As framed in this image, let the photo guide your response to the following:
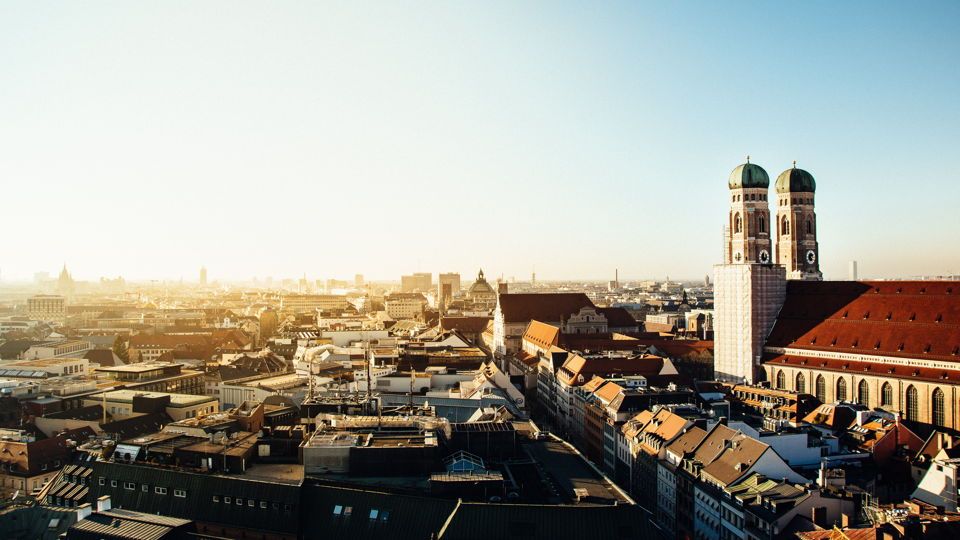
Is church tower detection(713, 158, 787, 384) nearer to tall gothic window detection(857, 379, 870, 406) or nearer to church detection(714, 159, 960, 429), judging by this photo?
church detection(714, 159, 960, 429)

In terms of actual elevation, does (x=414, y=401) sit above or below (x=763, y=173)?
below

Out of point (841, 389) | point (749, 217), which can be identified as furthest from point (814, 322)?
point (749, 217)

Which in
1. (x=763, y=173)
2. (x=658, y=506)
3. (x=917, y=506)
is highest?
(x=763, y=173)

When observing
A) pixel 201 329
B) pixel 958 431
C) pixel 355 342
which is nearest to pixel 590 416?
pixel 958 431

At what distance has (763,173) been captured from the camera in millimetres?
111188

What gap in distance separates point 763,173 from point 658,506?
5953 centimetres

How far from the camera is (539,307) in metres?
145

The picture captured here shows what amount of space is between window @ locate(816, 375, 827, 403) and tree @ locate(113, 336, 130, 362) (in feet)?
393

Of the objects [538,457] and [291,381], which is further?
[291,381]

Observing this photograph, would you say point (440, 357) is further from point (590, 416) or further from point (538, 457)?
point (538, 457)

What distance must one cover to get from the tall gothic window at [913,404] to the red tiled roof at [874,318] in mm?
3835

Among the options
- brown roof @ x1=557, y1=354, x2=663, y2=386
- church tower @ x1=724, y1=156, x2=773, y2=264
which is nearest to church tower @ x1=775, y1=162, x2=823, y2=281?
church tower @ x1=724, y1=156, x2=773, y2=264

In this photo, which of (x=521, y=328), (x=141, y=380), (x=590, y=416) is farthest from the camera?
(x=521, y=328)

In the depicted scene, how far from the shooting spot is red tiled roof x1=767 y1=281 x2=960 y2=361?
87.4 meters
